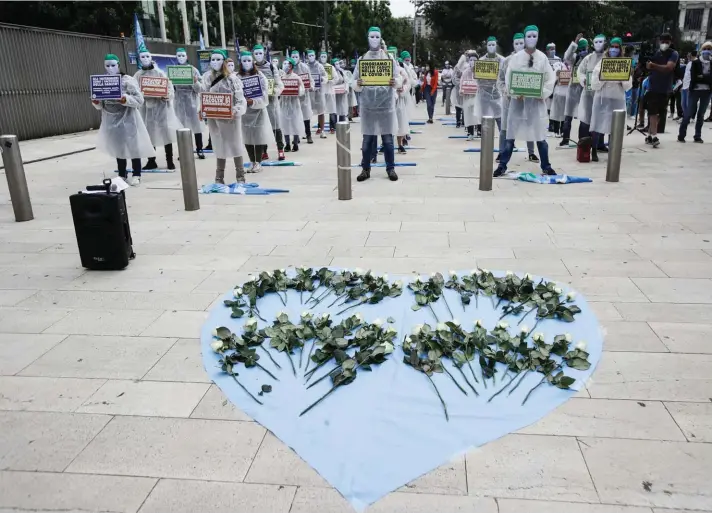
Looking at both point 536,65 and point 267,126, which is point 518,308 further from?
point 267,126

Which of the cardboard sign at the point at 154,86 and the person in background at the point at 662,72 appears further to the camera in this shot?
the person in background at the point at 662,72

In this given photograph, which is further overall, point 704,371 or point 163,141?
point 163,141

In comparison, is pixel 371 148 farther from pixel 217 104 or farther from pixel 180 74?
pixel 180 74

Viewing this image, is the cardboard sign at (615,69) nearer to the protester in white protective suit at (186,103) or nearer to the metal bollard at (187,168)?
the metal bollard at (187,168)

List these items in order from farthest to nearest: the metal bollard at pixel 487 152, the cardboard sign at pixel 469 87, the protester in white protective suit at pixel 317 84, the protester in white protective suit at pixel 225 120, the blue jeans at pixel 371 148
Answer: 1. the protester in white protective suit at pixel 317 84
2. the cardboard sign at pixel 469 87
3. the blue jeans at pixel 371 148
4. the protester in white protective suit at pixel 225 120
5. the metal bollard at pixel 487 152

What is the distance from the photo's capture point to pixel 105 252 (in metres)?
5.29

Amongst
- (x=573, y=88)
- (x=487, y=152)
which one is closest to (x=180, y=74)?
(x=487, y=152)

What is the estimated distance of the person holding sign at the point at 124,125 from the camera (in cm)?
888

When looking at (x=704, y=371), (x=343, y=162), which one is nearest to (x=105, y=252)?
(x=343, y=162)

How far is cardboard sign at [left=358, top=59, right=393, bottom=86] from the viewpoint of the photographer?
28.2 ft

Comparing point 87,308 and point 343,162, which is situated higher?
point 343,162

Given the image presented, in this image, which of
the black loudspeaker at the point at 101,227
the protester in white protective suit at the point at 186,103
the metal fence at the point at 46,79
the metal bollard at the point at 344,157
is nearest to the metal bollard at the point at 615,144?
the metal bollard at the point at 344,157

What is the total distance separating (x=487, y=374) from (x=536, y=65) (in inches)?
257

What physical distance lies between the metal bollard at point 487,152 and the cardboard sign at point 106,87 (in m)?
5.22
